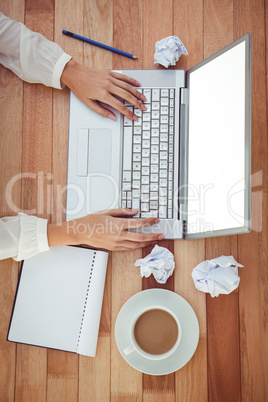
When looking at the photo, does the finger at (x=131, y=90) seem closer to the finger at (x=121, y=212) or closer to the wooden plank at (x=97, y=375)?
the finger at (x=121, y=212)

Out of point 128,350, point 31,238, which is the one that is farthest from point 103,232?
point 128,350

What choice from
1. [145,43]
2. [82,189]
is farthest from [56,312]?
[145,43]

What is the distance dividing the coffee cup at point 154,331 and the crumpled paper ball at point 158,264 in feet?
0.24

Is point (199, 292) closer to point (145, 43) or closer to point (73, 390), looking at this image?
point (73, 390)

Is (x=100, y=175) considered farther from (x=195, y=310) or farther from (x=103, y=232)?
(x=195, y=310)

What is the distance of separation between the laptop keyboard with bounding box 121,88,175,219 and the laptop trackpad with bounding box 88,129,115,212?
4cm

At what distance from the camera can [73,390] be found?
0.82 meters

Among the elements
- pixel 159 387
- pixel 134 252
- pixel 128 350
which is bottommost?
pixel 159 387

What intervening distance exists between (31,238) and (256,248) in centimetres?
56

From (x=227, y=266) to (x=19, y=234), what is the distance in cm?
51

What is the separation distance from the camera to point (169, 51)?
83cm

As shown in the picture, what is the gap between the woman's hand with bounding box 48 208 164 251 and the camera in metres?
0.80

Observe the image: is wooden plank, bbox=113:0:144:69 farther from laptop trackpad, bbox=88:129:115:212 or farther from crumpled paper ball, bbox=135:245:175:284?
crumpled paper ball, bbox=135:245:175:284

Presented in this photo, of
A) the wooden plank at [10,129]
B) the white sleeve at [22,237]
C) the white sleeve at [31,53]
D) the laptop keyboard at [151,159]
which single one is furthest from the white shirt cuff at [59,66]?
the white sleeve at [22,237]
